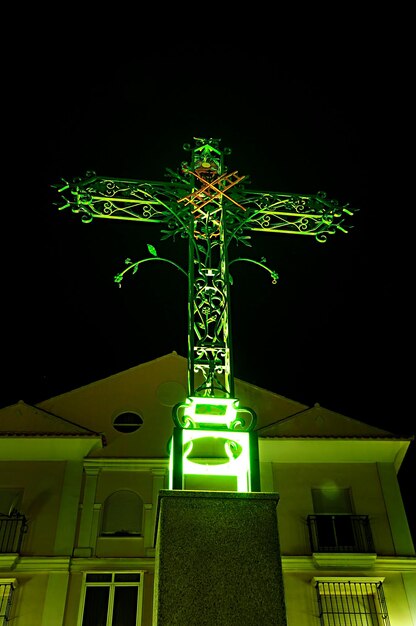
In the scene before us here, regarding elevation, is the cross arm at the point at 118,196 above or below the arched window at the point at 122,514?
below

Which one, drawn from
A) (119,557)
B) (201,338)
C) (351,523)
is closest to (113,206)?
(201,338)

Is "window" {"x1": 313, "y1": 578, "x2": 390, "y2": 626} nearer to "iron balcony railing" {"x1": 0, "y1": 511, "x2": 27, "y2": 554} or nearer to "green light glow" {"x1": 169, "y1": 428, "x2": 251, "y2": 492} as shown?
"iron balcony railing" {"x1": 0, "y1": 511, "x2": 27, "y2": 554}

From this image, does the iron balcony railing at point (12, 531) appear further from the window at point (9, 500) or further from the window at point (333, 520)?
the window at point (333, 520)

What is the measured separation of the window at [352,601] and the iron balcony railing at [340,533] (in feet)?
2.46

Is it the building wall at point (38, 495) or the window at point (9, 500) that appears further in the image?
the window at point (9, 500)

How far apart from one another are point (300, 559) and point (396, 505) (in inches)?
117

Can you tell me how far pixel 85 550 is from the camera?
1473 cm

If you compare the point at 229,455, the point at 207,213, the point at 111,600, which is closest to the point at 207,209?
the point at 207,213

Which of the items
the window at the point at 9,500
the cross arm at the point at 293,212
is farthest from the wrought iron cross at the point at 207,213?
the window at the point at 9,500

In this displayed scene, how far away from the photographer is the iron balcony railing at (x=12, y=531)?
47.3ft

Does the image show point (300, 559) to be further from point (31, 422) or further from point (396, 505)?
point (31, 422)

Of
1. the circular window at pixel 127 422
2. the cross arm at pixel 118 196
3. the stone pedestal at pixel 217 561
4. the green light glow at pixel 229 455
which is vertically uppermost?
the circular window at pixel 127 422

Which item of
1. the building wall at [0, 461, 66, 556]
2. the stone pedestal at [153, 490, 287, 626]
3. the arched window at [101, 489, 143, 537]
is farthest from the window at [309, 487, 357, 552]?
the stone pedestal at [153, 490, 287, 626]

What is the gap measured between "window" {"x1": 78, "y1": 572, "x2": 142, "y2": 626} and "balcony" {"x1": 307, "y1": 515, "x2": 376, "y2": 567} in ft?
13.8
